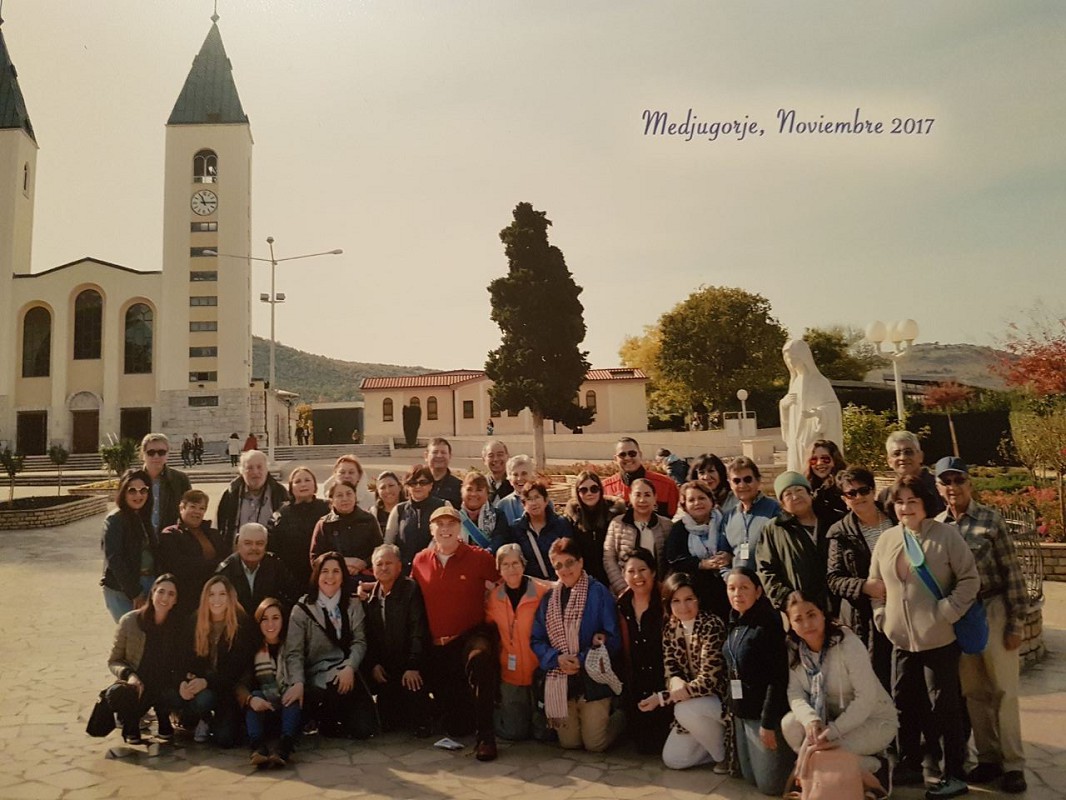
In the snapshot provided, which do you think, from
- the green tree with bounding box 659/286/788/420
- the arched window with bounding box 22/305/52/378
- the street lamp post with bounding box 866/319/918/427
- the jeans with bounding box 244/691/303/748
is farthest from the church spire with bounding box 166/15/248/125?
the jeans with bounding box 244/691/303/748

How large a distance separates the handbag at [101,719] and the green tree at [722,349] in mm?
35470

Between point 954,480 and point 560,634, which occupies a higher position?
point 954,480

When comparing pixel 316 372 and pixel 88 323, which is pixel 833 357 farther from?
pixel 316 372

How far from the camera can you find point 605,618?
4527 mm

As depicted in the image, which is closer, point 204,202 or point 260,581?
point 260,581

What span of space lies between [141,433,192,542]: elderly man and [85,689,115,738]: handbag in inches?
52.3

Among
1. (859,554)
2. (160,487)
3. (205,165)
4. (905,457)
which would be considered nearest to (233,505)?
(160,487)

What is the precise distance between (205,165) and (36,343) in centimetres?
1378

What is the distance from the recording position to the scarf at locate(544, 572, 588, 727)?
441 centimetres

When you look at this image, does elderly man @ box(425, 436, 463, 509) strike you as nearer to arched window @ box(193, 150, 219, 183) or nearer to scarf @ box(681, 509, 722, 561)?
scarf @ box(681, 509, 722, 561)

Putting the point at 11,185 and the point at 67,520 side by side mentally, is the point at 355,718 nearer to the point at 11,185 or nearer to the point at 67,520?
the point at 67,520

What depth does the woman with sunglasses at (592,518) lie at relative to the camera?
16.6 ft

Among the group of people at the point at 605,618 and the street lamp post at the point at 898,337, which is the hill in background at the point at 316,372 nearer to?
the street lamp post at the point at 898,337

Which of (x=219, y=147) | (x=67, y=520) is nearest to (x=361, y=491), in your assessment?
(x=67, y=520)
